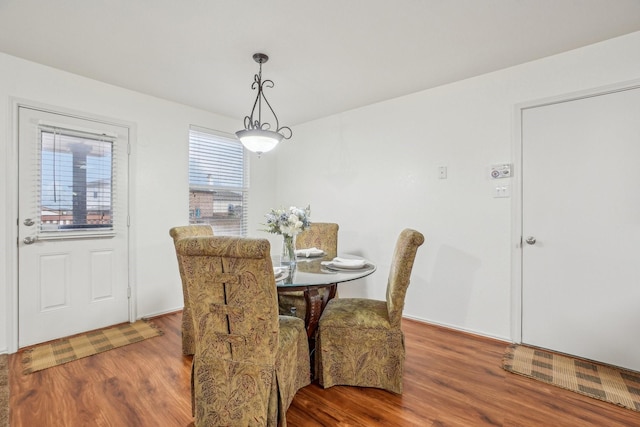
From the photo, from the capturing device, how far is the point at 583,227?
233 cm

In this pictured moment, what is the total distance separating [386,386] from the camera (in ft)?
6.32

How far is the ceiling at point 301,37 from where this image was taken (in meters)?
1.84

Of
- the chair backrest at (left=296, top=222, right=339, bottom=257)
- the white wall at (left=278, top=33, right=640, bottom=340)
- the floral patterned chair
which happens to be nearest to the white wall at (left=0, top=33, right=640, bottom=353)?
the white wall at (left=278, top=33, right=640, bottom=340)

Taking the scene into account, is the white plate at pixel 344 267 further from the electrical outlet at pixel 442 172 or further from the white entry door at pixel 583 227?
the white entry door at pixel 583 227

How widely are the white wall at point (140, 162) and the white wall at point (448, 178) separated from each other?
1.86 meters

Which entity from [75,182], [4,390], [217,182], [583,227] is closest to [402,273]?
[583,227]

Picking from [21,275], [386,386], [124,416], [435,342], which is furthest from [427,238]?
[21,275]

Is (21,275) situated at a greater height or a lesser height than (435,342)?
greater

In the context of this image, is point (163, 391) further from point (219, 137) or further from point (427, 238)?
Answer: point (219, 137)

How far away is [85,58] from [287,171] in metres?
2.56

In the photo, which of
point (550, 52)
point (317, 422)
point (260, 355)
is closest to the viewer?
point (260, 355)

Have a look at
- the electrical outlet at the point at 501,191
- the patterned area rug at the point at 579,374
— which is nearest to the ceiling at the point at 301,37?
the electrical outlet at the point at 501,191

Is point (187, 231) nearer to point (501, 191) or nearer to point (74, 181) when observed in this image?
point (74, 181)

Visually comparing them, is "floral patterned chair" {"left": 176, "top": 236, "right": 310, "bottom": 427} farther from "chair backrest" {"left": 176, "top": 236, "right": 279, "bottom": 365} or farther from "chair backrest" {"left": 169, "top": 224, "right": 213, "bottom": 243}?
"chair backrest" {"left": 169, "top": 224, "right": 213, "bottom": 243}
